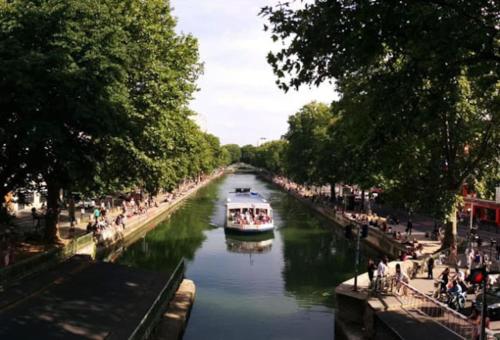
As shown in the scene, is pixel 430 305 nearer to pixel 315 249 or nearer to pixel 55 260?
pixel 55 260

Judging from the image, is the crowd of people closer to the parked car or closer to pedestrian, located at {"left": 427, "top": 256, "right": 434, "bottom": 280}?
pedestrian, located at {"left": 427, "top": 256, "right": 434, "bottom": 280}

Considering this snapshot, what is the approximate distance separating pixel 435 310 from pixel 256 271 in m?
18.9

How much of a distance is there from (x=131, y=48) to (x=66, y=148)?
774 cm

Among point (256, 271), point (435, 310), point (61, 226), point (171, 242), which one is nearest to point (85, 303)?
point (435, 310)

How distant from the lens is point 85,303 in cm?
2022

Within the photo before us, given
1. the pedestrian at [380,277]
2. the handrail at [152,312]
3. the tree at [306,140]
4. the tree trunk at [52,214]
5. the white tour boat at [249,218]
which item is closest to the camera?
the handrail at [152,312]

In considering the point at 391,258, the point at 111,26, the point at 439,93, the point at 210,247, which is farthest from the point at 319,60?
the point at 210,247

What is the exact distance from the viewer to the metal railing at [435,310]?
1802 cm

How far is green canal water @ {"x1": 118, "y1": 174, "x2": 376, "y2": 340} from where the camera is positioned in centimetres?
2480

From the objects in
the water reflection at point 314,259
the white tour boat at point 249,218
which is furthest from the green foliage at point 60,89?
the white tour boat at point 249,218

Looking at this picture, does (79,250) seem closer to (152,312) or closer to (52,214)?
(52,214)

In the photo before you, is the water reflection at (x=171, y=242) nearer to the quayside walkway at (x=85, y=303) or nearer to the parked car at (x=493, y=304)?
the quayside walkway at (x=85, y=303)

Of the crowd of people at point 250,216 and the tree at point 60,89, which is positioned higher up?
the tree at point 60,89

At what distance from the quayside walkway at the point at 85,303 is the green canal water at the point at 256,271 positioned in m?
3.17
